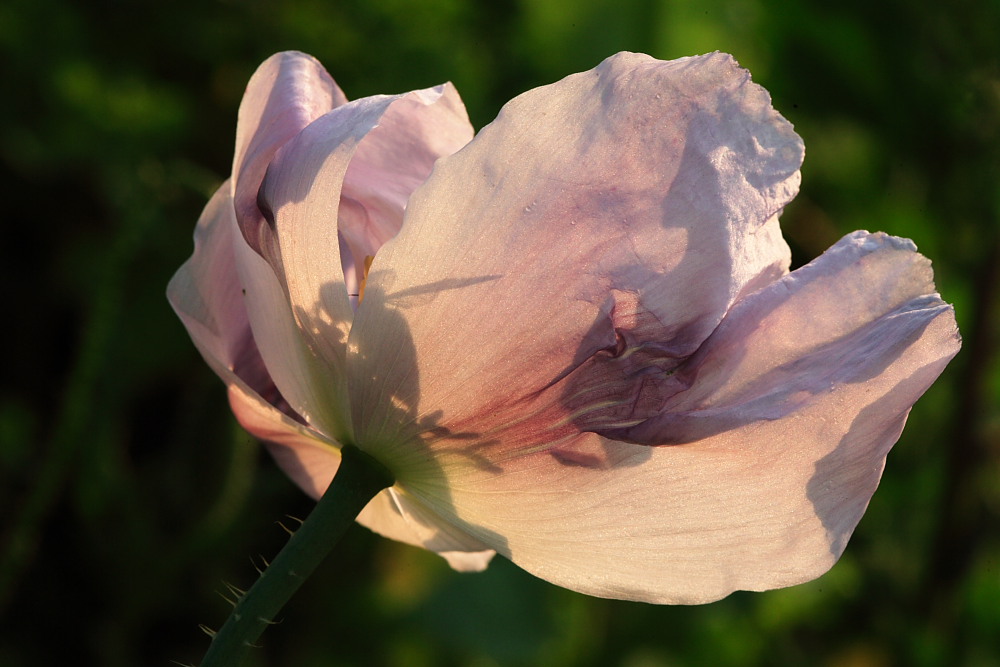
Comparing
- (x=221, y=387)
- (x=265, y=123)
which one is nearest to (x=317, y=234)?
(x=265, y=123)

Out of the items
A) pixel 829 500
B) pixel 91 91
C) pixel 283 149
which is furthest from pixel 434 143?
pixel 91 91

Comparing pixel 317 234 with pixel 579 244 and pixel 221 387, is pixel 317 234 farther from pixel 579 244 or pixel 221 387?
pixel 221 387

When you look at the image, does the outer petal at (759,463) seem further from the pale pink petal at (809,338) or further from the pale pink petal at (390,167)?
the pale pink petal at (390,167)

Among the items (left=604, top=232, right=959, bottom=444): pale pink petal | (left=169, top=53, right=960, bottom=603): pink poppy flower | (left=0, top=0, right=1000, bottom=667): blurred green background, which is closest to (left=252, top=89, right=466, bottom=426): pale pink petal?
(left=169, top=53, right=960, bottom=603): pink poppy flower

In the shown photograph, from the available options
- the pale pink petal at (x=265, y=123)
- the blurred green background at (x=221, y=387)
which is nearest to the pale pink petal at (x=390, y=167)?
the pale pink petal at (x=265, y=123)

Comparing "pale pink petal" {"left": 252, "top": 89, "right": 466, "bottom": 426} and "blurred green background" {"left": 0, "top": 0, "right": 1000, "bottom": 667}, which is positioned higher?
"pale pink petal" {"left": 252, "top": 89, "right": 466, "bottom": 426}

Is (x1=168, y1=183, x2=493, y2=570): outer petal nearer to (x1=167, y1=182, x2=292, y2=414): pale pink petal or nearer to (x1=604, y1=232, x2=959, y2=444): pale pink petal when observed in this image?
(x1=167, y1=182, x2=292, y2=414): pale pink petal
